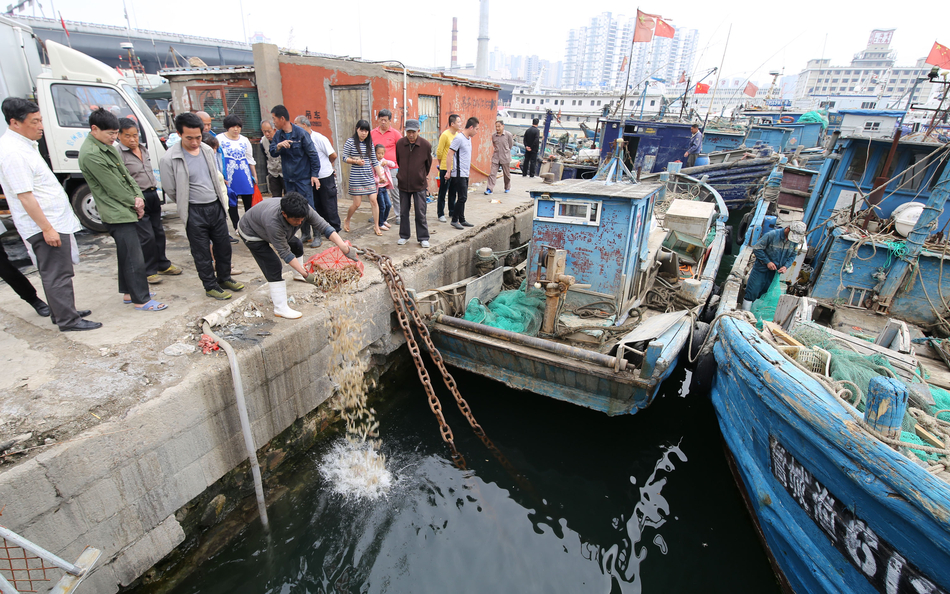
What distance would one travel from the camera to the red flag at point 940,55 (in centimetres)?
1588

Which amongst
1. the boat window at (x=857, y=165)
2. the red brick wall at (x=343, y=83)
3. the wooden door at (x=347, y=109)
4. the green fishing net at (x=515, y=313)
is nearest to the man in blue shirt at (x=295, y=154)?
the wooden door at (x=347, y=109)

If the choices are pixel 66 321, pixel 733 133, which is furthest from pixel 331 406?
pixel 733 133

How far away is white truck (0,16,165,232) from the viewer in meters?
6.13

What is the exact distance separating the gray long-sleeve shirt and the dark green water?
223cm

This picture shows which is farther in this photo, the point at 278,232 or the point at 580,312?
the point at 580,312

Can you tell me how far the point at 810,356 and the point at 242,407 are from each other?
4660mm

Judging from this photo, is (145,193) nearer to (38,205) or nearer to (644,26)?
(38,205)

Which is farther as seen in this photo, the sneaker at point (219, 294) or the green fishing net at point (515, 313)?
the green fishing net at point (515, 313)

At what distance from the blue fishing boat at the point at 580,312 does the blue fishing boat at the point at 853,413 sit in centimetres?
79

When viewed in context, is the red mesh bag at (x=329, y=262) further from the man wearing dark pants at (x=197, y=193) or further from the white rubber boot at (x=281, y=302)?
the man wearing dark pants at (x=197, y=193)

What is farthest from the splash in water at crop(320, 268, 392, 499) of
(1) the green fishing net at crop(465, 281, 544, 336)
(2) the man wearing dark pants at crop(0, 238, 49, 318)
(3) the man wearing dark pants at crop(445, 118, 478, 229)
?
(3) the man wearing dark pants at crop(445, 118, 478, 229)

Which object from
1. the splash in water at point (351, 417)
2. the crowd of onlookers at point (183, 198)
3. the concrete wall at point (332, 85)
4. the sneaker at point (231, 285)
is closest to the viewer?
the crowd of onlookers at point (183, 198)

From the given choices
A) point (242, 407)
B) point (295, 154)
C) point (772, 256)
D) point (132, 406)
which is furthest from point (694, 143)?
point (132, 406)

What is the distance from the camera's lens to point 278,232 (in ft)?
13.1
